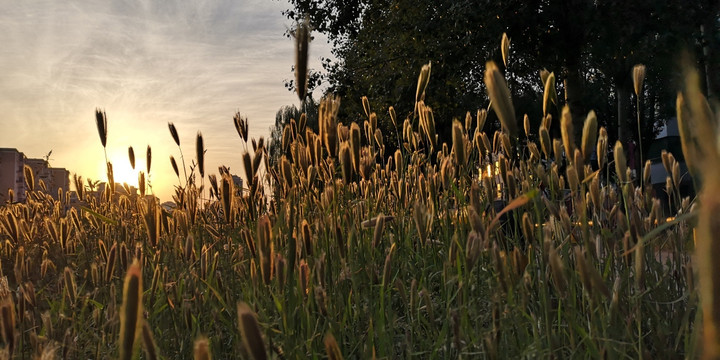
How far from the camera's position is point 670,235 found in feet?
7.31

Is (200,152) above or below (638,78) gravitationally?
below

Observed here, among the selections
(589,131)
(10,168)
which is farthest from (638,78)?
(10,168)

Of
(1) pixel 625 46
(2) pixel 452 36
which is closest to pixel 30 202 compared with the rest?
(2) pixel 452 36

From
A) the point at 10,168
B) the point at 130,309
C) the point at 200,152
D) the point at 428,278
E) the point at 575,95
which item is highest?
the point at 575,95

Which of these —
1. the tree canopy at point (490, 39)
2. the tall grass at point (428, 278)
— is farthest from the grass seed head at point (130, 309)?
the tree canopy at point (490, 39)

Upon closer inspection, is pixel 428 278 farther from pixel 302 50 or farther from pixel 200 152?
pixel 302 50

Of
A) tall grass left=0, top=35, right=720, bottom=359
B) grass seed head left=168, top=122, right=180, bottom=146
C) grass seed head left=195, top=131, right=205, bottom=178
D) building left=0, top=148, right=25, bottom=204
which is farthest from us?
building left=0, top=148, right=25, bottom=204

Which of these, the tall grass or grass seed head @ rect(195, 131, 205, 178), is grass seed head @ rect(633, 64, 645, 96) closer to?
the tall grass

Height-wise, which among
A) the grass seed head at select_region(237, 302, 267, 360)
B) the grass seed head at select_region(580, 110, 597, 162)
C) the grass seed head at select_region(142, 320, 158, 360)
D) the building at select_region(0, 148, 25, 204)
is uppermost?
the building at select_region(0, 148, 25, 204)

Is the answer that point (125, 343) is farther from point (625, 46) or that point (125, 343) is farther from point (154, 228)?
point (625, 46)

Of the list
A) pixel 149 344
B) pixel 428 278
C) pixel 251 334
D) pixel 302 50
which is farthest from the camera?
pixel 428 278

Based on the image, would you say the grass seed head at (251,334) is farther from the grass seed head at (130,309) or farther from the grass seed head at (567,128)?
the grass seed head at (567,128)

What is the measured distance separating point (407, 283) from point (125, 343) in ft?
6.75

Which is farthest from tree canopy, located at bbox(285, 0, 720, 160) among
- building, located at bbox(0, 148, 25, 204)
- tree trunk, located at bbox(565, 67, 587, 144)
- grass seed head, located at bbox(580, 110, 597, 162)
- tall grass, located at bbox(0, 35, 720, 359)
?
grass seed head, located at bbox(580, 110, 597, 162)
